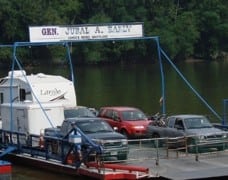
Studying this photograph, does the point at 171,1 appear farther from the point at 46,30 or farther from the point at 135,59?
the point at 46,30

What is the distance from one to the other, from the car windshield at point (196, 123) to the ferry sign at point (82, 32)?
482 centimetres

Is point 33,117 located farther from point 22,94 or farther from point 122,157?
point 122,157

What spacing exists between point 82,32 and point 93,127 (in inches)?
227

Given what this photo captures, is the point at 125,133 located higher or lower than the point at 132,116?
lower

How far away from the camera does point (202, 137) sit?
81.1ft

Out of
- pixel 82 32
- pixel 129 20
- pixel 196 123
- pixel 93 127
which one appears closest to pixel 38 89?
pixel 82 32

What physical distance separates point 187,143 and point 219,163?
5.85ft

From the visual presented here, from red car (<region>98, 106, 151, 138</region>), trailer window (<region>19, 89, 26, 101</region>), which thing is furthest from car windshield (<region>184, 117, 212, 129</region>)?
trailer window (<region>19, 89, 26, 101</region>)

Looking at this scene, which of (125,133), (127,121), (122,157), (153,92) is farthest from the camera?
(153,92)

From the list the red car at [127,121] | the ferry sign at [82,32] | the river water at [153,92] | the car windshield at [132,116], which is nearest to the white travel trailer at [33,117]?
the ferry sign at [82,32]

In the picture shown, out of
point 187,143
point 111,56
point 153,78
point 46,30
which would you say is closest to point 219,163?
point 187,143

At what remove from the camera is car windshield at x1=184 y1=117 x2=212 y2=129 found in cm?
2694

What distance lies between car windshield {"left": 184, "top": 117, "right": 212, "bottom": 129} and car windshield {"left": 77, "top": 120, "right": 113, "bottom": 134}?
351 cm

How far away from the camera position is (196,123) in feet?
89.0
